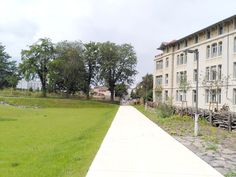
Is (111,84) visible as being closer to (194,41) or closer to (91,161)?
(194,41)

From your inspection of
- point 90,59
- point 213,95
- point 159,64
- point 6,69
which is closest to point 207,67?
point 213,95

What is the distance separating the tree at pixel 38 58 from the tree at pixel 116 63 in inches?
407

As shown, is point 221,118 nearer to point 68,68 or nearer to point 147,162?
point 147,162

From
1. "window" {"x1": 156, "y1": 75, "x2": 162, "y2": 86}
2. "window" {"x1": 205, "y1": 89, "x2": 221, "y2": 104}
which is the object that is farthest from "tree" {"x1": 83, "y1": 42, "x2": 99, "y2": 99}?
"window" {"x1": 205, "y1": 89, "x2": 221, "y2": 104}

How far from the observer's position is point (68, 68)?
74750mm

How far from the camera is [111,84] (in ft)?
268

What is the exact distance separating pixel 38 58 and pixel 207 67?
4234 cm

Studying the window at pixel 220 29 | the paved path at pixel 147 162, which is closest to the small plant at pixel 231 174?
the paved path at pixel 147 162

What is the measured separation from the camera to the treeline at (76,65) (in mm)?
76375

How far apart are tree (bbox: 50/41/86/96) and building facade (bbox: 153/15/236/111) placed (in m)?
20.7

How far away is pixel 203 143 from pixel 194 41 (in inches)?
1442

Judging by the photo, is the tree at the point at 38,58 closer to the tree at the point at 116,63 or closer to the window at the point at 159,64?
the tree at the point at 116,63

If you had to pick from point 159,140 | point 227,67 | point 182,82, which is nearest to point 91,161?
point 159,140

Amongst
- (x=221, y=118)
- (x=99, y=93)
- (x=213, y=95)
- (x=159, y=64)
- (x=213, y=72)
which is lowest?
(x=221, y=118)
